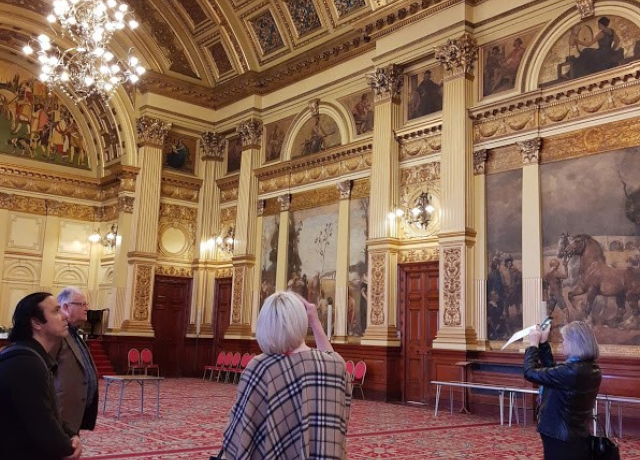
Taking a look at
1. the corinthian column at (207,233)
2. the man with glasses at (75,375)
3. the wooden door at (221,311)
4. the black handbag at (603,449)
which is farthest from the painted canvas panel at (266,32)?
the black handbag at (603,449)

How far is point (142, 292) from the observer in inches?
811

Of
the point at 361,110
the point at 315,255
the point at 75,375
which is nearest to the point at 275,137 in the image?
the point at 361,110

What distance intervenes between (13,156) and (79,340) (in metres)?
19.2

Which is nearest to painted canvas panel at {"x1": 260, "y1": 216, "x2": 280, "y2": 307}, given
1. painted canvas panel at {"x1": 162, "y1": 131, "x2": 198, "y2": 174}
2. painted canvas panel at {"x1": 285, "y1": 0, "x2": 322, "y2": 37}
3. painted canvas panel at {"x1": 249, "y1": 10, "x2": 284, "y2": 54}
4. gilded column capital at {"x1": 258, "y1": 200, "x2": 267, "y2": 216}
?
gilded column capital at {"x1": 258, "y1": 200, "x2": 267, "y2": 216}

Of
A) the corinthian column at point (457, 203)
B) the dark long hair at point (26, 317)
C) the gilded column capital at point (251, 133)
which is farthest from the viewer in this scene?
the gilded column capital at point (251, 133)

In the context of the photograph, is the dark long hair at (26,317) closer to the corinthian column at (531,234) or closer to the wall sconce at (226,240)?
the corinthian column at (531,234)

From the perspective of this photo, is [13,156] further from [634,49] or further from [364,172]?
[634,49]

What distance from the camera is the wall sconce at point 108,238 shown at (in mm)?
22250

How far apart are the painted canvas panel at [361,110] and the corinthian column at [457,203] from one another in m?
2.81

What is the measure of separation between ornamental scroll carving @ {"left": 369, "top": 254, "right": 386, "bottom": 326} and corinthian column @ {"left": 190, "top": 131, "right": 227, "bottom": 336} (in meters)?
7.71

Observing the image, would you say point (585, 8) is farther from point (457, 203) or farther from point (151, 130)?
point (151, 130)

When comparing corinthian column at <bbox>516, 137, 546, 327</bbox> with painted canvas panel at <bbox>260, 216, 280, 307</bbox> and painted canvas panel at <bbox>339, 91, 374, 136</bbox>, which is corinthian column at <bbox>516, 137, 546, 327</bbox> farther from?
painted canvas panel at <bbox>260, 216, 280, 307</bbox>

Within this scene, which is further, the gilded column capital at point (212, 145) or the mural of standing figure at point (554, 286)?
the gilded column capital at point (212, 145)

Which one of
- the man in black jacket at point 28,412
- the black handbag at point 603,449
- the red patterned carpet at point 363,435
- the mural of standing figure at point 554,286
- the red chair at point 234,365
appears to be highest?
the mural of standing figure at point 554,286
